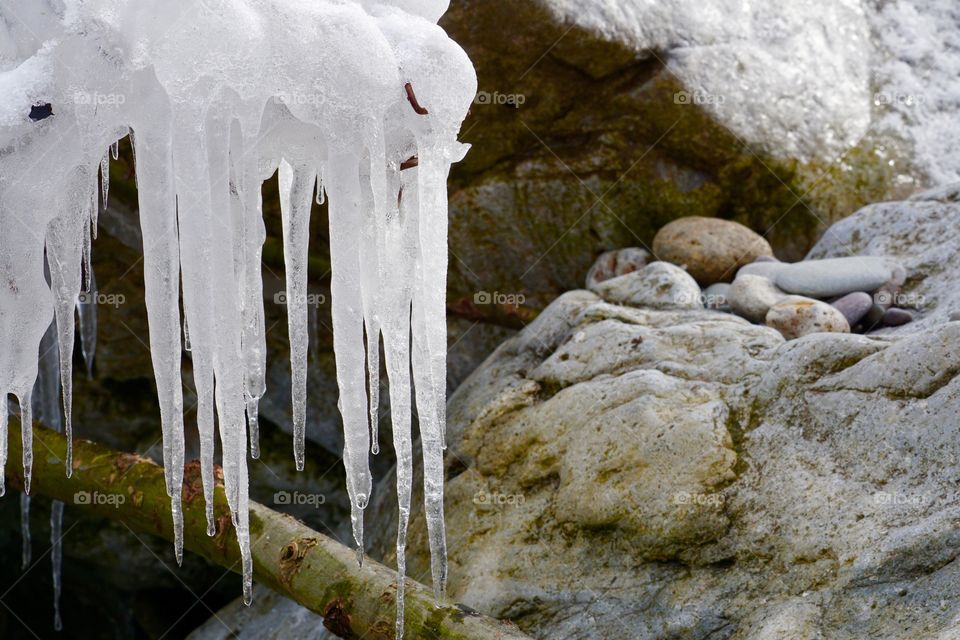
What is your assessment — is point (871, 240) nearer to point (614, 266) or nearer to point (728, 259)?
point (728, 259)

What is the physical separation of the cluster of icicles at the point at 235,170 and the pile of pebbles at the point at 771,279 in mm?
2484

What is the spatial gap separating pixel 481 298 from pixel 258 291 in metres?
3.27

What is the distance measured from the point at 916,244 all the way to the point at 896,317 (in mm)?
728

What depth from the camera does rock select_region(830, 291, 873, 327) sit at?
14.7ft

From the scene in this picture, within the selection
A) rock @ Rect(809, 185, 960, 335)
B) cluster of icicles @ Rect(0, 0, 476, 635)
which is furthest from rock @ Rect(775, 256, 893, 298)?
cluster of icicles @ Rect(0, 0, 476, 635)

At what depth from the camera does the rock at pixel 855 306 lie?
4.47 m

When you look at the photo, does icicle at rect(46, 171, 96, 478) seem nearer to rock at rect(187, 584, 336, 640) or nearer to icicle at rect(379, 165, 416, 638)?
icicle at rect(379, 165, 416, 638)

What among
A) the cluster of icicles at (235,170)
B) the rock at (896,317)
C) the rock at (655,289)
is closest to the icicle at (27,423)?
the cluster of icicles at (235,170)

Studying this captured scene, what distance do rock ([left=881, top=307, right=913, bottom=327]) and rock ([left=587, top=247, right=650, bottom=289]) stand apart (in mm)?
1382

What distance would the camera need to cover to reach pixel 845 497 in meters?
3.08

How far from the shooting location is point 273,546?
329 centimetres

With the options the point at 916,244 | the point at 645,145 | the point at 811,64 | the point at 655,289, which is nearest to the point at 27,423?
the point at 655,289

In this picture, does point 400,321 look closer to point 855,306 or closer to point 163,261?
point 163,261

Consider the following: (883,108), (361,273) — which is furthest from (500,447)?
(883,108)
